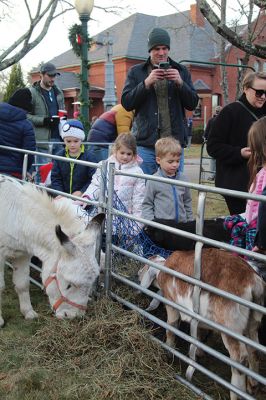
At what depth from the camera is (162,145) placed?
14.0 ft

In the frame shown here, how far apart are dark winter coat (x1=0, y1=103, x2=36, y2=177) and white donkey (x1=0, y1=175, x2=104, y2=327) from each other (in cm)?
138

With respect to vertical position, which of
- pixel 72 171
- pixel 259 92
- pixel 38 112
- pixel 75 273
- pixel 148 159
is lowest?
pixel 75 273

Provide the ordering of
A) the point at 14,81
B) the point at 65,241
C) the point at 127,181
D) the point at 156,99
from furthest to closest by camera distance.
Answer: the point at 14,81 → the point at 156,99 → the point at 127,181 → the point at 65,241

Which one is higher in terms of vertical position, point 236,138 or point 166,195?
point 236,138

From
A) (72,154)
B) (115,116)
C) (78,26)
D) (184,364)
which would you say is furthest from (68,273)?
(78,26)

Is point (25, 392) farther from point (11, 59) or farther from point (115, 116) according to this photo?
point (11, 59)

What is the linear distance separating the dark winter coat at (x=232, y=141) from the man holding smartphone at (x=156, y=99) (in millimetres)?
501

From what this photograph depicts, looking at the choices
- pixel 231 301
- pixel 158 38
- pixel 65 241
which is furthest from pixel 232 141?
pixel 231 301

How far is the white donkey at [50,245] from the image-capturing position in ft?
11.4

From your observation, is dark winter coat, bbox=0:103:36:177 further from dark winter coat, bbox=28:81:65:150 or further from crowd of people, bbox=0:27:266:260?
dark winter coat, bbox=28:81:65:150

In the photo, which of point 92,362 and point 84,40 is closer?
point 92,362

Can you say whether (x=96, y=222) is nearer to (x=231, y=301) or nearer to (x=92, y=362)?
(x=92, y=362)

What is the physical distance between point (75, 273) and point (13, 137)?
3.02 metres

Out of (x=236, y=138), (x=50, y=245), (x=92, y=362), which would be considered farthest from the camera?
(x=236, y=138)
